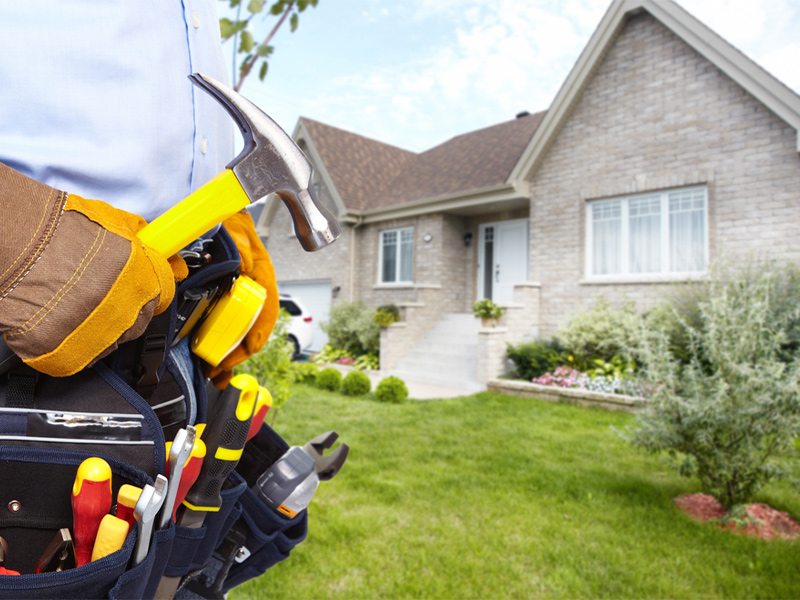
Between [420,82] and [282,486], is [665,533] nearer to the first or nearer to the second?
[282,486]

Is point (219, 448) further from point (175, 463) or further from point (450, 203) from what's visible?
point (450, 203)

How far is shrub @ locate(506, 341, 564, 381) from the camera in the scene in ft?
31.3

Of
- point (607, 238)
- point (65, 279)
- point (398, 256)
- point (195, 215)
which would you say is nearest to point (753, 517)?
point (195, 215)

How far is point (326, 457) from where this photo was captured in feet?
4.45

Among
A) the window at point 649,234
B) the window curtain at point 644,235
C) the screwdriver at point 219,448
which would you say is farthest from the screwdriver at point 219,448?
the window curtain at point 644,235

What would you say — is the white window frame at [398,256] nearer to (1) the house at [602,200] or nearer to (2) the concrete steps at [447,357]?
(1) the house at [602,200]

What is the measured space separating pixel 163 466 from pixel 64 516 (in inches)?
5.7

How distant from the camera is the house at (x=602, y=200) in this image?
877cm

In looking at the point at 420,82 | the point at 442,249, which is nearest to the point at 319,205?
the point at 420,82

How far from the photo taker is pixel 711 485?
13.5 feet

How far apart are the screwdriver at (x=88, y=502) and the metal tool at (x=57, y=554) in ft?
0.05

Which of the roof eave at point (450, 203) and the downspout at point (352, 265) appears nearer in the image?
the roof eave at point (450, 203)

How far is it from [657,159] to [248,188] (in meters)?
10.6

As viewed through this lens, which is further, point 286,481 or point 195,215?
point 286,481
